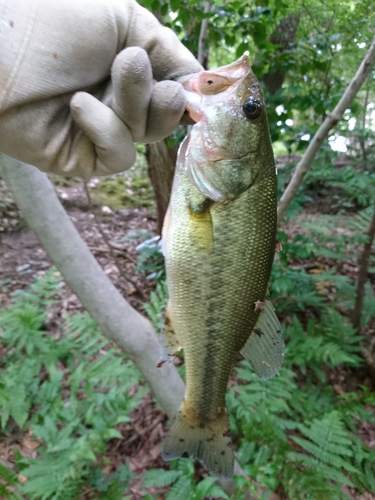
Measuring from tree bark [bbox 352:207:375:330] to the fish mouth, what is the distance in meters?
2.64

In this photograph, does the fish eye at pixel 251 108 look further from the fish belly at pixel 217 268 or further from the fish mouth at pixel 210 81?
the fish belly at pixel 217 268

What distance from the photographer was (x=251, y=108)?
1228 millimetres

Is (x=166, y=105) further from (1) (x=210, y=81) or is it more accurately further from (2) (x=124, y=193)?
→ (2) (x=124, y=193)

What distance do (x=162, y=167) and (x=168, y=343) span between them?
2.94m

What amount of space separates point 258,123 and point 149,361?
1.71 metres

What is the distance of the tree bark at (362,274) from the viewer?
3.41 metres

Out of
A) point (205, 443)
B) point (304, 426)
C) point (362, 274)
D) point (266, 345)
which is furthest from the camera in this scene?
point (362, 274)

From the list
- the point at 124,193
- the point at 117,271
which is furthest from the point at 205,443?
the point at 124,193

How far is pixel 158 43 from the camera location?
48.7 inches

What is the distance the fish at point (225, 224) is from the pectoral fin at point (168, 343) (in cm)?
8

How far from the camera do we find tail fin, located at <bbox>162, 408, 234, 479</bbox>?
1696 mm

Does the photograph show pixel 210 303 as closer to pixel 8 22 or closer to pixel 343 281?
pixel 8 22

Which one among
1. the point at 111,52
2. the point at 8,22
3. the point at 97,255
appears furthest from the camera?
the point at 97,255

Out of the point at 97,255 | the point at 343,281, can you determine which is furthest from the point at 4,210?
the point at 343,281
